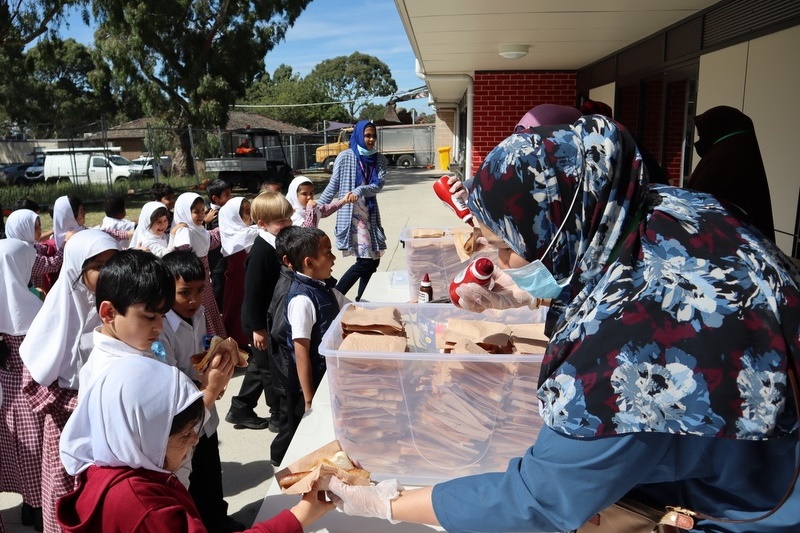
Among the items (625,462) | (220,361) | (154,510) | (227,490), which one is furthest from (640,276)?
(227,490)

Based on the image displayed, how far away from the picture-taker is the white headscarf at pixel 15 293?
3.29m

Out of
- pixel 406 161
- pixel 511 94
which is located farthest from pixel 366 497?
pixel 406 161

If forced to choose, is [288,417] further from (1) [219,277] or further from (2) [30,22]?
(2) [30,22]

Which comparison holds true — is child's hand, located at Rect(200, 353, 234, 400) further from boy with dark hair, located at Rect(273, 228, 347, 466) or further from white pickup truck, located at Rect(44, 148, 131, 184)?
white pickup truck, located at Rect(44, 148, 131, 184)

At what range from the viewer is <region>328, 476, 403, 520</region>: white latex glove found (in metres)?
1.46

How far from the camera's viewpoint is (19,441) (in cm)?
295

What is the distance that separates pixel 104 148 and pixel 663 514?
20204 mm

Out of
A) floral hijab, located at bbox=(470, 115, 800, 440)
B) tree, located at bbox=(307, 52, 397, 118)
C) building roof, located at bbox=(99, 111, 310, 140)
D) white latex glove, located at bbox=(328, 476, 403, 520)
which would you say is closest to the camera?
floral hijab, located at bbox=(470, 115, 800, 440)

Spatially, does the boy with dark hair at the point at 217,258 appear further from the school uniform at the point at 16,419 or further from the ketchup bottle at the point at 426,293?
the ketchup bottle at the point at 426,293

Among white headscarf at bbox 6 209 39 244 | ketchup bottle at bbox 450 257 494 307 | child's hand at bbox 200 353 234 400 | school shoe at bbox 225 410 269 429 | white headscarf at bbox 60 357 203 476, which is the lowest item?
school shoe at bbox 225 410 269 429

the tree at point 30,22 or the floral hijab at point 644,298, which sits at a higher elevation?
Answer: the tree at point 30,22

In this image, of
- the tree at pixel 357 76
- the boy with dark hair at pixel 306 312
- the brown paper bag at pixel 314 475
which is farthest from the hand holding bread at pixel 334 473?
the tree at pixel 357 76

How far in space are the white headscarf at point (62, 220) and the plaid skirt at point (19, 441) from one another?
2.97 metres

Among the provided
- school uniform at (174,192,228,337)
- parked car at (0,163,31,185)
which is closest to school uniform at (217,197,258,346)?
school uniform at (174,192,228,337)
